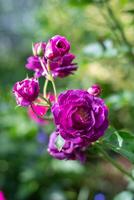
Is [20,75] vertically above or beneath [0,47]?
beneath

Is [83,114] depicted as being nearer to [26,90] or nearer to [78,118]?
[78,118]

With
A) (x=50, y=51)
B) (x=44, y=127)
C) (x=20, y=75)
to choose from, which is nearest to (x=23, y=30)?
(x=20, y=75)

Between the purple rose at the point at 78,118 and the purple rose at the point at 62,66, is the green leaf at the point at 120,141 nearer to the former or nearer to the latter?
the purple rose at the point at 78,118

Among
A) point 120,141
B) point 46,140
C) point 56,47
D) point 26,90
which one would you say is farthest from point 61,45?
point 46,140

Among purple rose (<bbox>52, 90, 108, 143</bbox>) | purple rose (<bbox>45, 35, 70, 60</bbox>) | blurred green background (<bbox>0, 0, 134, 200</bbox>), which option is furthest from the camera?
blurred green background (<bbox>0, 0, 134, 200</bbox>)

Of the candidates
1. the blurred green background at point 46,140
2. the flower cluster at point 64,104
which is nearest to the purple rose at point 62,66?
the flower cluster at point 64,104

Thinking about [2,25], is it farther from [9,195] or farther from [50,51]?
[50,51]

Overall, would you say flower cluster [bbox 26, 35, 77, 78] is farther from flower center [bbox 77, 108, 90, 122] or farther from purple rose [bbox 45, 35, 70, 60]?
flower center [bbox 77, 108, 90, 122]

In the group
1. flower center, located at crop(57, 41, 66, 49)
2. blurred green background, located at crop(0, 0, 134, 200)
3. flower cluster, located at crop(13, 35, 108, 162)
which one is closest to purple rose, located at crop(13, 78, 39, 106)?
flower cluster, located at crop(13, 35, 108, 162)
